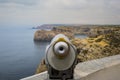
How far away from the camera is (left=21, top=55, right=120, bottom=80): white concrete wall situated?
10.4 feet

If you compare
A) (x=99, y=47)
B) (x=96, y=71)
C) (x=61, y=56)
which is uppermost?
(x=61, y=56)

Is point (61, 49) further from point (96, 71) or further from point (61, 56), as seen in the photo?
point (96, 71)

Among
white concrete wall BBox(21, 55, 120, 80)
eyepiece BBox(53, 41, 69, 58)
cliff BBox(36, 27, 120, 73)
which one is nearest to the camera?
eyepiece BBox(53, 41, 69, 58)

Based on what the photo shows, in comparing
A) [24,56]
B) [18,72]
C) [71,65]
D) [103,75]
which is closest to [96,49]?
[18,72]

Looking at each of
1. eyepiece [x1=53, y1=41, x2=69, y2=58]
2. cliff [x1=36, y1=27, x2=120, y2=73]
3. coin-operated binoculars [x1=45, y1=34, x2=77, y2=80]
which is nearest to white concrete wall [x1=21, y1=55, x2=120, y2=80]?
coin-operated binoculars [x1=45, y1=34, x2=77, y2=80]

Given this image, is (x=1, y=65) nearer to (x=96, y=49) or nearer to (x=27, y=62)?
(x=27, y=62)

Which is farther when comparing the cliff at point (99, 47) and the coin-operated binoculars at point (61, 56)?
the cliff at point (99, 47)

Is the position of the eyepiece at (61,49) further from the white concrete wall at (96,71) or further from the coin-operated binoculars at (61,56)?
the white concrete wall at (96,71)

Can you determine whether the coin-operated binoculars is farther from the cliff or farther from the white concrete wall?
the cliff

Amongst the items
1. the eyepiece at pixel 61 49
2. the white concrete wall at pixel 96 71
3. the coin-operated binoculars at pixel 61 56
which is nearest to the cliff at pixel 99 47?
the white concrete wall at pixel 96 71

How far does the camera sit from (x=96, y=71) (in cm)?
365

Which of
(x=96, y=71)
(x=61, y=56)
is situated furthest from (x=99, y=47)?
(x=61, y=56)

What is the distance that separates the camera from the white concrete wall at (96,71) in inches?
125

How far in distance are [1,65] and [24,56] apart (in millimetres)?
2738
